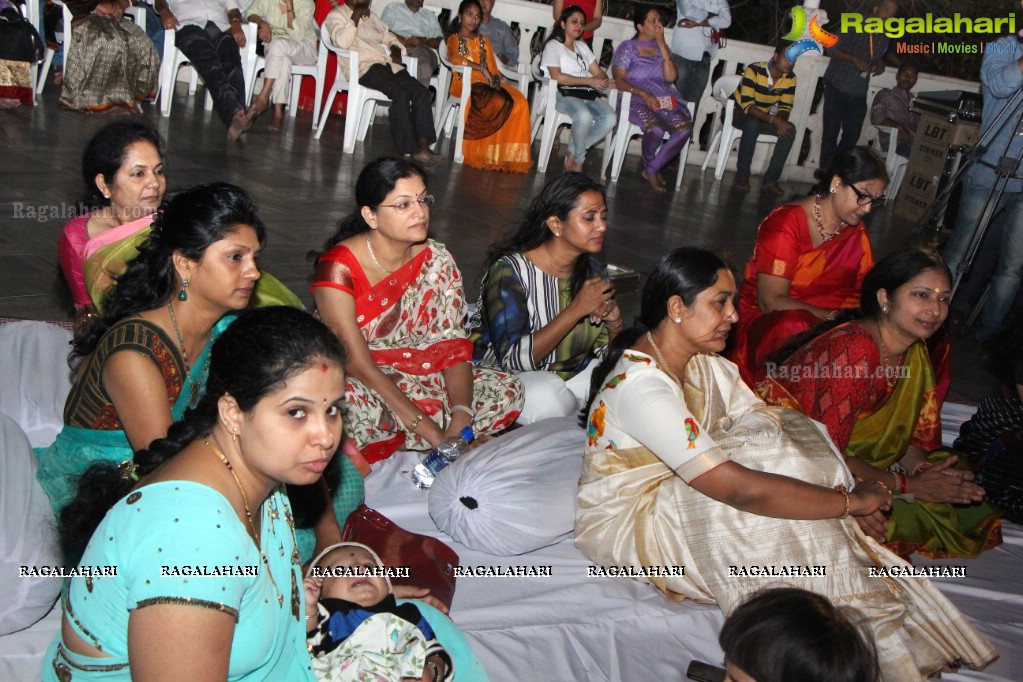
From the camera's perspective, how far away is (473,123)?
316 inches

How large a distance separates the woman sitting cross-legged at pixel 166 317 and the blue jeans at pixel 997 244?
4.25 meters

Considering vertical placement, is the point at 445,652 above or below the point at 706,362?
below

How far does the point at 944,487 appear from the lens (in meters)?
3.01

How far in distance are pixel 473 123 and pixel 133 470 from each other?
6.46 m

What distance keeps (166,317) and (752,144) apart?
7.68 metres

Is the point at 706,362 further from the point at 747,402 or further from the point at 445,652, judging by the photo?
the point at 445,652

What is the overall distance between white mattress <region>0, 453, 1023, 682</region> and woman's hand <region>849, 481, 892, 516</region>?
458 mm

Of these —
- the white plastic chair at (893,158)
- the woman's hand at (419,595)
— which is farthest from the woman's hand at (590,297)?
the white plastic chair at (893,158)

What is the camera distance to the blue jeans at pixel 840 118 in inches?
367

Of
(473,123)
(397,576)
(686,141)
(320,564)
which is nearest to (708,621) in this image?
(397,576)

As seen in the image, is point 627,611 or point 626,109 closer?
point 627,611

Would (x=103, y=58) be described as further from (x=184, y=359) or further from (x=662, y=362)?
(x=662, y=362)

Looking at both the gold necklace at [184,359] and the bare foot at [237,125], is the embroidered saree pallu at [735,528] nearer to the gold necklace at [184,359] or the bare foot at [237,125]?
the gold necklace at [184,359]

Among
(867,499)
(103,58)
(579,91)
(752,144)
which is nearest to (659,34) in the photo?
(579,91)
